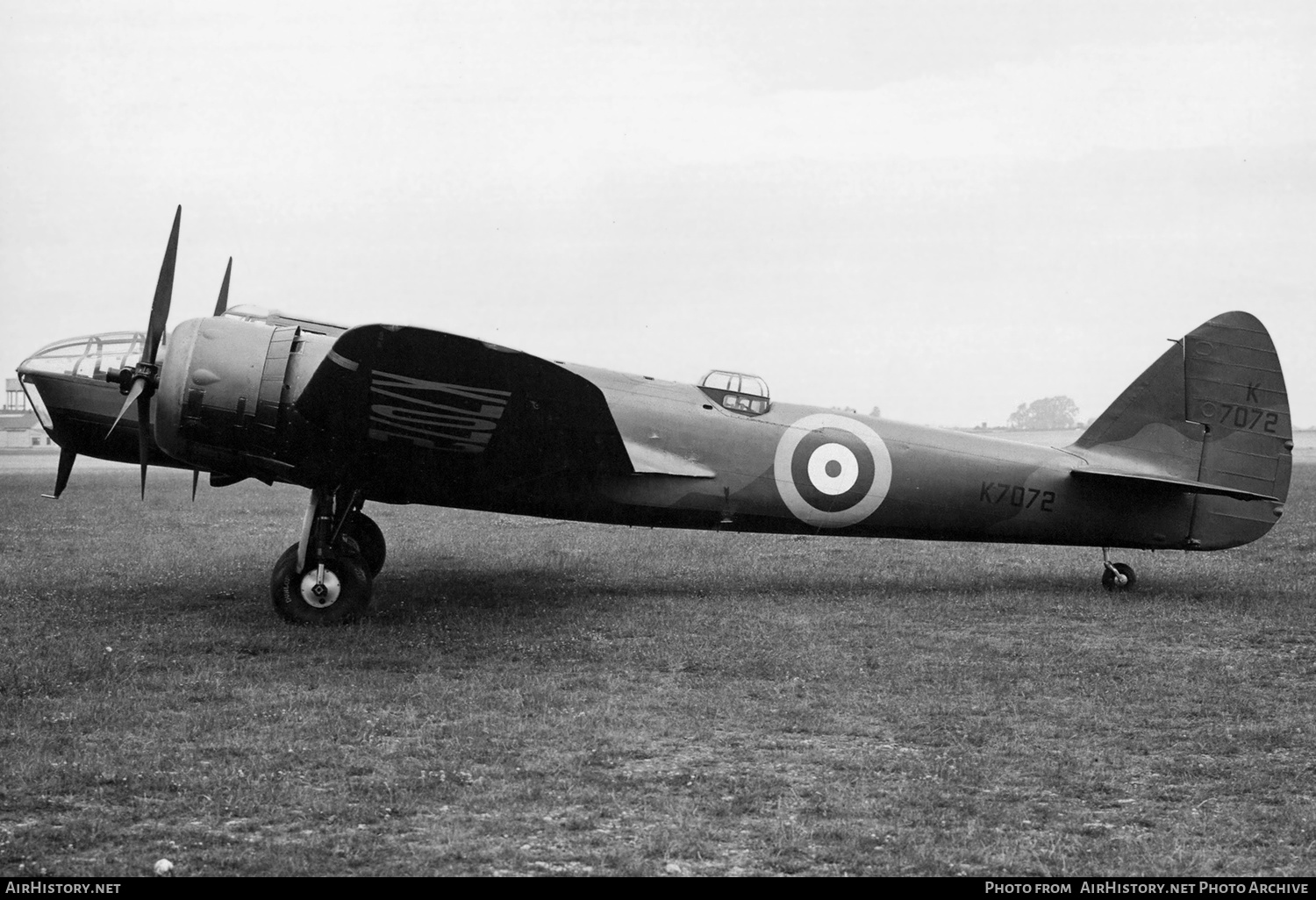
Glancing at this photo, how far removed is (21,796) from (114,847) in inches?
31.9

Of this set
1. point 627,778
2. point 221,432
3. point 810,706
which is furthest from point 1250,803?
point 221,432

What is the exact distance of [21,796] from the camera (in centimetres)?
454

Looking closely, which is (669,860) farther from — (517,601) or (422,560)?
(422,560)

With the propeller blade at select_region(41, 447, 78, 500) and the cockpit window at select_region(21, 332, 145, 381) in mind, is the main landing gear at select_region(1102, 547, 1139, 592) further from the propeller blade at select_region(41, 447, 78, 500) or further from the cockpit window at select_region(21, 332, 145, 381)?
A: the propeller blade at select_region(41, 447, 78, 500)

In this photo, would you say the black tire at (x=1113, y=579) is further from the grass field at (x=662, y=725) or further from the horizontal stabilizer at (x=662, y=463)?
the horizontal stabilizer at (x=662, y=463)

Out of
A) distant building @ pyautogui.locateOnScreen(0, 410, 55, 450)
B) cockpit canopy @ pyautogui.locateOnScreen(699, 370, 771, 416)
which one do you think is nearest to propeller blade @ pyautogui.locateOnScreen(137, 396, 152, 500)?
cockpit canopy @ pyautogui.locateOnScreen(699, 370, 771, 416)

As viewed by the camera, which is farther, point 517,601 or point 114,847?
point 517,601

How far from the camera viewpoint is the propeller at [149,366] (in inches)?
330

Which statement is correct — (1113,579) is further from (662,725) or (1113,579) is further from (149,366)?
(149,366)

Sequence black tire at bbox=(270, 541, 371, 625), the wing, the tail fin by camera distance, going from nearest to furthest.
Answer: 1. the wing
2. black tire at bbox=(270, 541, 371, 625)
3. the tail fin

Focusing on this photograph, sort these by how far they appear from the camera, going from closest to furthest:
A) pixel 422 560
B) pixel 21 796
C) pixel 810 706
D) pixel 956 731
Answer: pixel 21 796 → pixel 956 731 → pixel 810 706 → pixel 422 560

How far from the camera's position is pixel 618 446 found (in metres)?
8.84

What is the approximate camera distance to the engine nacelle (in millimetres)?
8102

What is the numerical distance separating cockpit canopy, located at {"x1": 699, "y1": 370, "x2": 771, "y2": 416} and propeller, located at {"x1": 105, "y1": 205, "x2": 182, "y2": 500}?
15.3 feet
